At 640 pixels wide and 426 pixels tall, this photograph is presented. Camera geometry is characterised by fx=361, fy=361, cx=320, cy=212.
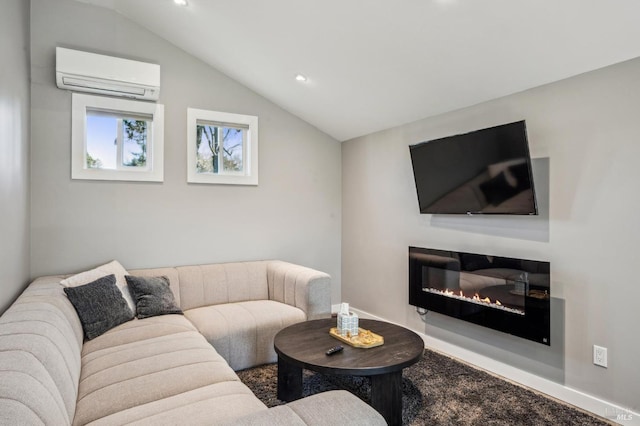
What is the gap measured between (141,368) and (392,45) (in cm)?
263

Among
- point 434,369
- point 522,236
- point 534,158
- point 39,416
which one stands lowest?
point 434,369

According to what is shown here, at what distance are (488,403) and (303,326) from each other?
4.40 ft

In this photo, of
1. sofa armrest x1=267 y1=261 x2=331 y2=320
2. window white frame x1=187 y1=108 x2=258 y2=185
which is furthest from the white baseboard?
window white frame x1=187 y1=108 x2=258 y2=185

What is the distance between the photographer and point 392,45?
2.65 metres

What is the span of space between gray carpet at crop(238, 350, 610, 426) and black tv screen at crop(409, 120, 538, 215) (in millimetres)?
1272

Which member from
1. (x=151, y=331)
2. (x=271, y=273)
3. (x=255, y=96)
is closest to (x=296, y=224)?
(x=271, y=273)

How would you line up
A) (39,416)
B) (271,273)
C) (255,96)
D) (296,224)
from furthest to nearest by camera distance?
(296,224) → (255,96) → (271,273) → (39,416)

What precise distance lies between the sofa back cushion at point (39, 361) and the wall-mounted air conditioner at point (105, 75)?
185cm

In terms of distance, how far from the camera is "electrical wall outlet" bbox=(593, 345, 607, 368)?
2262 mm

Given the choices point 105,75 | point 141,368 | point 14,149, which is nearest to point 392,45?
point 105,75

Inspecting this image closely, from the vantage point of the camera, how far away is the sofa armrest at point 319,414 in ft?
3.65

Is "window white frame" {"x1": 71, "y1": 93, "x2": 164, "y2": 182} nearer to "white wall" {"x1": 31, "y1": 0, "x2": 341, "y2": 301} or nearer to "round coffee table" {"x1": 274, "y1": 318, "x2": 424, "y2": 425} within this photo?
"white wall" {"x1": 31, "y1": 0, "x2": 341, "y2": 301}

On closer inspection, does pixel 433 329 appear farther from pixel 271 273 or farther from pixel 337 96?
pixel 337 96

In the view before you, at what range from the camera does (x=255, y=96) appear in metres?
4.09
